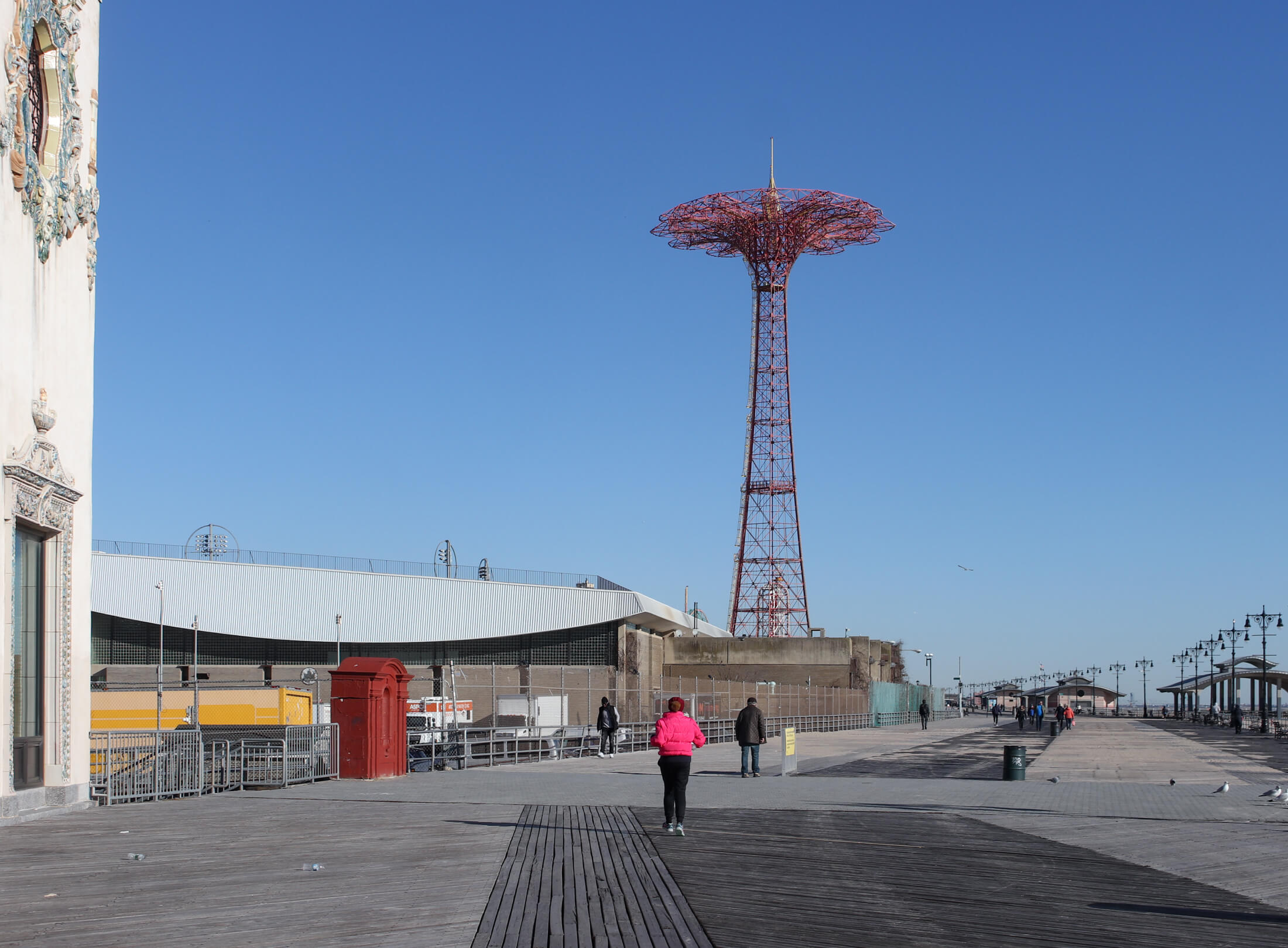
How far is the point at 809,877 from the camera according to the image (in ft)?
38.3

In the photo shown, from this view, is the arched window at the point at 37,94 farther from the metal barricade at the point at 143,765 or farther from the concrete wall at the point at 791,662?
the concrete wall at the point at 791,662

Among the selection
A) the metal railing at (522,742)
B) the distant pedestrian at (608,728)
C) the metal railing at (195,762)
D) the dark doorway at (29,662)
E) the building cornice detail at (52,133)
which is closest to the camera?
the building cornice detail at (52,133)

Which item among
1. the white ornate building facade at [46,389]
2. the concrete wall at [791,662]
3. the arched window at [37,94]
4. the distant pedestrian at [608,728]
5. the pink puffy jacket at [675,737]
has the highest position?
the arched window at [37,94]

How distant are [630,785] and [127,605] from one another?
47050 millimetres

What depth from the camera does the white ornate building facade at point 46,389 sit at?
1574 centimetres

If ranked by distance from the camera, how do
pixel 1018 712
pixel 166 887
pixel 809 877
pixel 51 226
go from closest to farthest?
pixel 166 887 → pixel 809 877 → pixel 51 226 → pixel 1018 712

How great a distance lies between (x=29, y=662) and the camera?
16.8 metres

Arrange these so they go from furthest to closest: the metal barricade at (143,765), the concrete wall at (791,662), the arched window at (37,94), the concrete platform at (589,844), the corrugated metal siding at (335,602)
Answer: the concrete wall at (791,662) < the corrugated metal siding at (335,602) < the metal barricade at (143,765) < the arched window at (37,94) < the concrete platform at (589,844)

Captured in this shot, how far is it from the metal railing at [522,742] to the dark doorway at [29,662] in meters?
10.4

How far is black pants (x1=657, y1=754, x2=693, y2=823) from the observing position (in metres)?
14.8

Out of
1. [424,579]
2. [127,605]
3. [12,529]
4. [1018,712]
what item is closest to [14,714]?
[12,529]

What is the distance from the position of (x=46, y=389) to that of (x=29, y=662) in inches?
136

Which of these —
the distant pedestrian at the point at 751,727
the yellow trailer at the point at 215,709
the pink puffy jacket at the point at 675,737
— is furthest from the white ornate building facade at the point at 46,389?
the yellow trailer at the point at 215,709

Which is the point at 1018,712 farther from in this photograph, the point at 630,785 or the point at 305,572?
the point at 630,785
